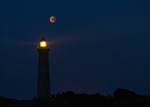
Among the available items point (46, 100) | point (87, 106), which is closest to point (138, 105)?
point (87, 106)

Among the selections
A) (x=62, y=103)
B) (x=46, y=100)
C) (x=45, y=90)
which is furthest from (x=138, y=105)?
(x=45, y=90)

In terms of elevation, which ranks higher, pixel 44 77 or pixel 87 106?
pixel 44 77

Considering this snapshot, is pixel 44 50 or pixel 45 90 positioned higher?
pixel 44 50

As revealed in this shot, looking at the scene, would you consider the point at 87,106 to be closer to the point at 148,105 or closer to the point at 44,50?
the point at 148,105

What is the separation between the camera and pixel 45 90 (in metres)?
32.6

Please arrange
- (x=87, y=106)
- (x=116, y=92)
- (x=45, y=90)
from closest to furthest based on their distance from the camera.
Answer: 1. (x=87, y=106)
2. (x=116, y=92)
3. (x=45, y=90)

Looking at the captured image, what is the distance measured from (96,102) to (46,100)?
3991 millimetres

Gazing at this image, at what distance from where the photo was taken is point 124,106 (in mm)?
16250

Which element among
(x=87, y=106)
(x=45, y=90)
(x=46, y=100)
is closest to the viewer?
(x=87, y=106)

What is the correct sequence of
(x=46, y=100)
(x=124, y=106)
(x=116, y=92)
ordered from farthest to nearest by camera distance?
(x=116, y=92)
(x=46, y=100)
(x=124, y=106)

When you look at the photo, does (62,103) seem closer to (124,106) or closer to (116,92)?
(124,106)

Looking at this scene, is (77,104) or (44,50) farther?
A: (44,50)

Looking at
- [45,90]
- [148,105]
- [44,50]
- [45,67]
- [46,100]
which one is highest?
[44,50]

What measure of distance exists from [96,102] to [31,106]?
194 inches
